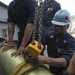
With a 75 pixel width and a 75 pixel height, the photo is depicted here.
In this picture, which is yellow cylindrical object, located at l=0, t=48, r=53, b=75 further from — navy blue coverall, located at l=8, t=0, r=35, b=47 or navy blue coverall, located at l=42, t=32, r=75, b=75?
navy blue coverall, located at l=8, t=0, r=35, b=47

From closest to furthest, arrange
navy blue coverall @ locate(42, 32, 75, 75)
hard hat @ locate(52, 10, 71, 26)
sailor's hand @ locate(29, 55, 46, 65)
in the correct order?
1. sailor's hand @ locate(29, 55, 46, 65)
2. navy blue coverall @ locate(42, 32, 75, 75)
3. hard hat @ locate(52, 10, 71, 26)

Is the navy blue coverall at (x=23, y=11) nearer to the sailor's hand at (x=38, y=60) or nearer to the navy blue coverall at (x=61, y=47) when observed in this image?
the navy blue coverall at (x=61, y=47)

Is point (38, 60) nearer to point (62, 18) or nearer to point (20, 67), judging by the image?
point (20, 67)

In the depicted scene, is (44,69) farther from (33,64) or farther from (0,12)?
(0,12)

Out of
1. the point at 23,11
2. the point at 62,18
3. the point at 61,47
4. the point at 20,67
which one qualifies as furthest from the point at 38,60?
the point at 23,11

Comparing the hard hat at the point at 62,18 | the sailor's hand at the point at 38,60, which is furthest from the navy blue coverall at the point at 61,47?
the sailor's hand at the point at 38,60

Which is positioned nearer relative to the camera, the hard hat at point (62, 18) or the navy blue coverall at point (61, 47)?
the navy blue coverall at point (61, 47)

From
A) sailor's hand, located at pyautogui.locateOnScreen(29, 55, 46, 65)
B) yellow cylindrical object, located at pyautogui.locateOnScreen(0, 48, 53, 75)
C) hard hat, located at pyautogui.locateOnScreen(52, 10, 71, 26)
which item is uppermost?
hard hat, located at pyautogui.locateOnScreen(52, 10, 71, 26)

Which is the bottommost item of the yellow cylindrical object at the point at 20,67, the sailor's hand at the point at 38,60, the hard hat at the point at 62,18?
the yellow cylindrical object at the point at 20,67

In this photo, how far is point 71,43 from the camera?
282 centimetres

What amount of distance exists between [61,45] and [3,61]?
2.44 ft

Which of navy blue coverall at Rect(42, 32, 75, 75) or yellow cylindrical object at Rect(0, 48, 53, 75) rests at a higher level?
navy blue coverall at Rect(42, 32, 75, 75)

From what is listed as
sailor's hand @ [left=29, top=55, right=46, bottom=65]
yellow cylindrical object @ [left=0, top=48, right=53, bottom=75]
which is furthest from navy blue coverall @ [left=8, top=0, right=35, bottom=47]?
sailor's hand @ [left=29, top=55, right=46, bottom=65]

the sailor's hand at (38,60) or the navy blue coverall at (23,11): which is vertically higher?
the navy blue coverall at (23,11)
